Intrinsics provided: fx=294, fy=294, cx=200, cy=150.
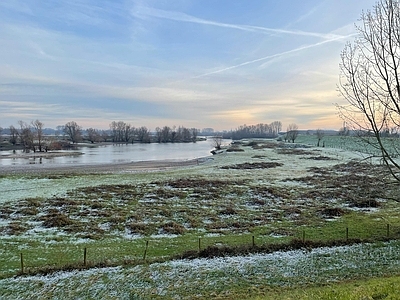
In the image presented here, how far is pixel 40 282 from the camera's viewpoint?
1117cm

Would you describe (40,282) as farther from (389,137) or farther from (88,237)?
(389,137)

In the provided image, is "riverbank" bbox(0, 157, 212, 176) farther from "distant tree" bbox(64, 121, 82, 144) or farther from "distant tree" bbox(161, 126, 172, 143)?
"distant tree" bbox(161, 126, 172, 143)

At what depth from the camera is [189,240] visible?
16.2 meters

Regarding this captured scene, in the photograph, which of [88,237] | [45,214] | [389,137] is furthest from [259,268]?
[45,214]

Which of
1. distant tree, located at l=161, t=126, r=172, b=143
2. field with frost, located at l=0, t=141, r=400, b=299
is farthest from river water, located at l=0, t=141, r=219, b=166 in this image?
distant tree, located at l=161, t=126, r=172, b=143

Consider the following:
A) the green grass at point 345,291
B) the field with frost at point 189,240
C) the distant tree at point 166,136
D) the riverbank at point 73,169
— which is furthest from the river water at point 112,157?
the distant tree at point 166,136

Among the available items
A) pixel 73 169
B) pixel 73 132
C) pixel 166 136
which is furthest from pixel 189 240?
pixel 166 136

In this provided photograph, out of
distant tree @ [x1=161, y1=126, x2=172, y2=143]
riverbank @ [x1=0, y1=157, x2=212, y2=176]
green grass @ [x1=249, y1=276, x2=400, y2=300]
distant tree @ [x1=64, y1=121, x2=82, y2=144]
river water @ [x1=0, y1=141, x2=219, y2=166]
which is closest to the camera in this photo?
green grass @ [x1=249, y1=276, x2=400, y2=300]

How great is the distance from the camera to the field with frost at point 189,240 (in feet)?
36.4

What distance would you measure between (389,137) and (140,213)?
16.7 m

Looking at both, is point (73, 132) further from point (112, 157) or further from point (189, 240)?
point (189, 240)

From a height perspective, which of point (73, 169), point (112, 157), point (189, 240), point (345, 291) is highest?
point (345, 291)

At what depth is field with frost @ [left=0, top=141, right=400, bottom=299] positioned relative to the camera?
36.4 ft

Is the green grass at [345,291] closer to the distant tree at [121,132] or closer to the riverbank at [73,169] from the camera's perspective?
the riverbank at [73,169]
